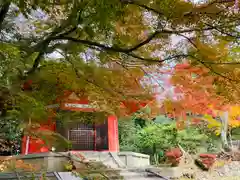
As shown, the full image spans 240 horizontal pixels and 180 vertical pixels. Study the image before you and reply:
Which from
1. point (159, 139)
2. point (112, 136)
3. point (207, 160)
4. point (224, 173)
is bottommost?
point (224, 173)

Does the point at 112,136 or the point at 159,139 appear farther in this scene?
the point at 159,139

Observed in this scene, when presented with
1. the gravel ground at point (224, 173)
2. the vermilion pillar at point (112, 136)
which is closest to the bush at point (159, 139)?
the gravel ground at point (224, 173)

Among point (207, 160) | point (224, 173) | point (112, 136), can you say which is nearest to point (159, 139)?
point (112, 136)

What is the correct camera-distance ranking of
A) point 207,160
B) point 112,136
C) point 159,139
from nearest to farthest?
point 207,160
point 112,136
point 159,139

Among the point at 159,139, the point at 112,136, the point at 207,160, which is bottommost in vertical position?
the point at 207,160

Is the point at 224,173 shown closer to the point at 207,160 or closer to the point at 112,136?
the point at 207,160

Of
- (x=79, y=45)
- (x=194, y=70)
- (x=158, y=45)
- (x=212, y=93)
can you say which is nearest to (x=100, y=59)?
(x=79, y=45)

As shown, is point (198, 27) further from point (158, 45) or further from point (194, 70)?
point (194, 70)

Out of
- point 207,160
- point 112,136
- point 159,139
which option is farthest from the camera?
point 159,139

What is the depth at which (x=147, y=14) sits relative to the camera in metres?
1.81

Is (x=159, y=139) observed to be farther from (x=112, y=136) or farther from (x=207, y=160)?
(x=207, y=160)

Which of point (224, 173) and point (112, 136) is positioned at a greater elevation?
point (112, 136)

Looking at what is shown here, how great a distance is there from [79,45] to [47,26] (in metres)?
0.66

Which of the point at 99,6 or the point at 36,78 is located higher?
the point at 99,6
